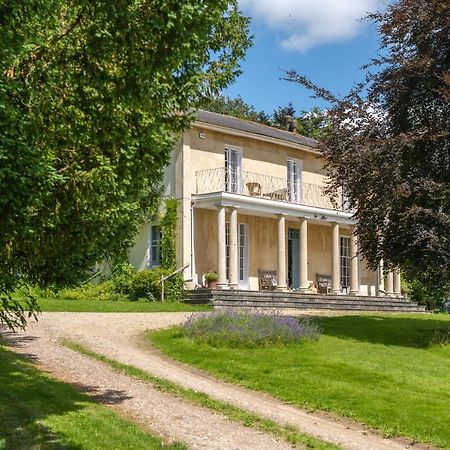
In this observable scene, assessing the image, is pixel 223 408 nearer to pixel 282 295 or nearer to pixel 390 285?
pixel 282 295

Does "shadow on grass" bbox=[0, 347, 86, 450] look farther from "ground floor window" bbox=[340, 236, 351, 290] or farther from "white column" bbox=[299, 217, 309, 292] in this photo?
"ground floor window" bbox=[340, 236, 351, 290]

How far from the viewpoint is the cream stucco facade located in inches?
1033

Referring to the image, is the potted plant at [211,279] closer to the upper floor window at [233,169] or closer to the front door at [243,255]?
the front door at [243,255]

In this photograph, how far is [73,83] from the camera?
22.0ft

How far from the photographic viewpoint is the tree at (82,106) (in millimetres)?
6129

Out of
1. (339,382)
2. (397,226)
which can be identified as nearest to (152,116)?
(339,382)

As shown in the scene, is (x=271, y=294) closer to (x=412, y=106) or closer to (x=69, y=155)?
Answer: (x=412, y=106)

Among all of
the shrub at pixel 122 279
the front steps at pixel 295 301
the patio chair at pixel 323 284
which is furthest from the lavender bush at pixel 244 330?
the patio chair at pixel 323 284

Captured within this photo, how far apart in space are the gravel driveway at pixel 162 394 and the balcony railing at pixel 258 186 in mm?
10968

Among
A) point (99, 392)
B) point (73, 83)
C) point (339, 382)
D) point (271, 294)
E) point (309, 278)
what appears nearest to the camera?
point (73, 83)

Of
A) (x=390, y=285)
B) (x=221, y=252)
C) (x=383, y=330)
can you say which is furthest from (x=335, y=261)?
(x=383, y=330)

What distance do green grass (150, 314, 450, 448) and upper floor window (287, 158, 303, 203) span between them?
13.2 m

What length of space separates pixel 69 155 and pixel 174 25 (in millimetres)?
2019

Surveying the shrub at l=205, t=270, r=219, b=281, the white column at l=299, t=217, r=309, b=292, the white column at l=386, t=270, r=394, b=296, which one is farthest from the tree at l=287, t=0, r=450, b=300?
the white column at l=386, t=270, r=394, b=296
